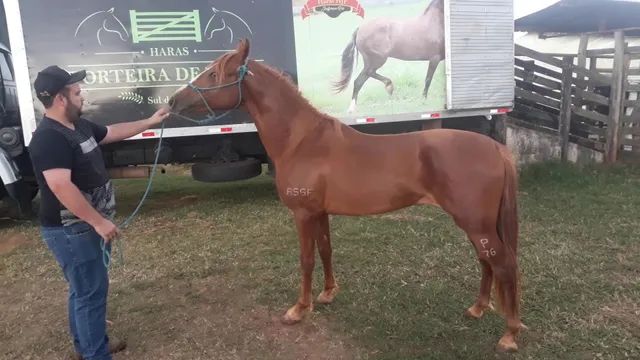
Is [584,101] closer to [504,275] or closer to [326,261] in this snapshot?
[504,275]

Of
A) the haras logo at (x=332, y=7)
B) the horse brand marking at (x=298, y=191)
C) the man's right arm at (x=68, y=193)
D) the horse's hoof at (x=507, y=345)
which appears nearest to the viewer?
the man's right arm at (x=68, y=193)

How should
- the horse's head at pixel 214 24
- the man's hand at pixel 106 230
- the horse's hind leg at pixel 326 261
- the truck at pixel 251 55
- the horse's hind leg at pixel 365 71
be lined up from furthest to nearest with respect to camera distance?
the horse's hind leg at pixel 365 71 < the horse's head at pixel 214 24 < the truck at pixel 251 55 < the horse's hind leg at pixel 326 261 < the man's hand at pixel 106 230

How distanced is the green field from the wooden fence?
2731 mm

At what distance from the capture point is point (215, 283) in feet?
14.0

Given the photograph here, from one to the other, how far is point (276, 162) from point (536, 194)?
4.98 metres

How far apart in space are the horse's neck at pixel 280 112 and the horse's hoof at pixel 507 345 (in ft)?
6.15

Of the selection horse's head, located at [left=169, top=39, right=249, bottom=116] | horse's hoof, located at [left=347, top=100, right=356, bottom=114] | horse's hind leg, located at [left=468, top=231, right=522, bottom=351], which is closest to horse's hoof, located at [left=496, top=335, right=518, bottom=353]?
horse's hind leg, located at [left=468, top=231, right=522, bottom=351]

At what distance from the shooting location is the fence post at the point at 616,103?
8.24 m

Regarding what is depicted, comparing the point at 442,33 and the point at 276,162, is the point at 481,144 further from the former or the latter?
the point at 442,33

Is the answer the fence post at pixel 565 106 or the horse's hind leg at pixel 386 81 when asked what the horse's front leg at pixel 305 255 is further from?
the fence post at pixel 565 106

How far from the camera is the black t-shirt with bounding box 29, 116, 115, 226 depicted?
236 cm

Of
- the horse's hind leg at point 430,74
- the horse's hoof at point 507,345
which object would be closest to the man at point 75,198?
the horse's hoof at point 507,345

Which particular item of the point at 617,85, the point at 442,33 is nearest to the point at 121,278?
the point at 442,33

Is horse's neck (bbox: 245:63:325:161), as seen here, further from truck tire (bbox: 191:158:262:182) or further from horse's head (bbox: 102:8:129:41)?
truck tire (bbox: 191:158:262:182)
